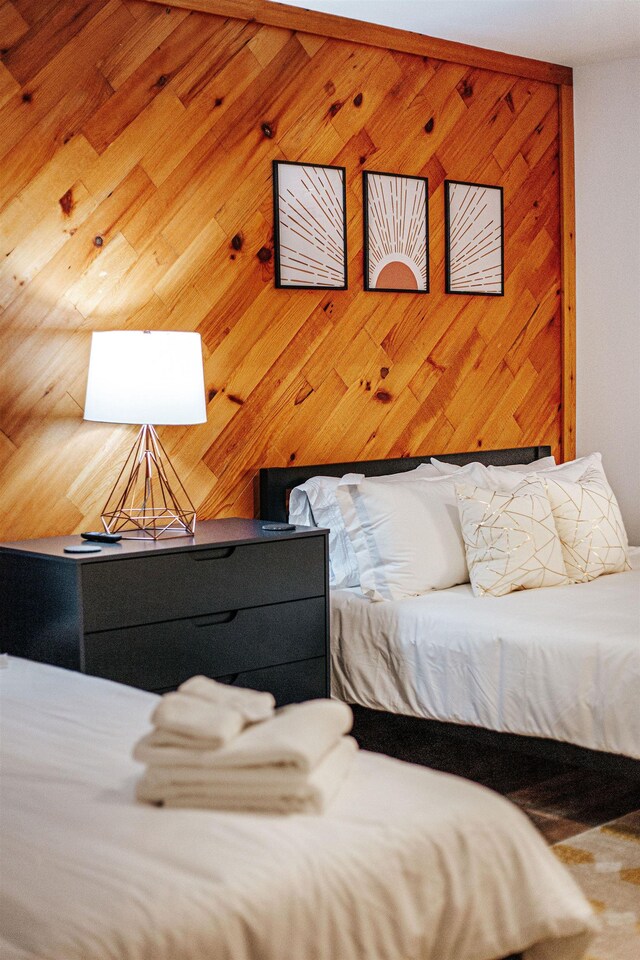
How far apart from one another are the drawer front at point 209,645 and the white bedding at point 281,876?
1100mm

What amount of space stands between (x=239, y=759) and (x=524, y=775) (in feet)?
6.65

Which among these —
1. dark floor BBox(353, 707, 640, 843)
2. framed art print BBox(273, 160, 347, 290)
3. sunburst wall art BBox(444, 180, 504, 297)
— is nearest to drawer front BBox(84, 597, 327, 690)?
dark floor BBox(353, 707, 640, 843)

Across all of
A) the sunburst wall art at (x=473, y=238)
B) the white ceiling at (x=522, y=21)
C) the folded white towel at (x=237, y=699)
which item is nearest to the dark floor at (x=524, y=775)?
the folded white towel at (x=237, y=699)

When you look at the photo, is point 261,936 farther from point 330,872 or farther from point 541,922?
point 541,922

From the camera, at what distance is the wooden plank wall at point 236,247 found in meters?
3.12

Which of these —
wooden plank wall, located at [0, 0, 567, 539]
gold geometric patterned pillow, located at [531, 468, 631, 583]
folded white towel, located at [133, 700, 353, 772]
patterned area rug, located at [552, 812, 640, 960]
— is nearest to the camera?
folded white towel, located at [133, 700, 353, 772]

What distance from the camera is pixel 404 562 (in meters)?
3.24

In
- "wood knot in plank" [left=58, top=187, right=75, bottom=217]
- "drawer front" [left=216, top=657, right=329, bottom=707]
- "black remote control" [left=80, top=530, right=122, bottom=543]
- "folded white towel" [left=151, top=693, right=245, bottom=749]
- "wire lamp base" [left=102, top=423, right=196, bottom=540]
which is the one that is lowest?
"drawer front" [left=216, top=657, right=329, bottom=707]

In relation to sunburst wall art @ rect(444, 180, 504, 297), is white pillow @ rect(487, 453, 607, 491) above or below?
below

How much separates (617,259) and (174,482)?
2.15 meters

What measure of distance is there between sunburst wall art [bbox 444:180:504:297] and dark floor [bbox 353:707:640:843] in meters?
1.68

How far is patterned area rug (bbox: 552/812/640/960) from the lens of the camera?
2170 mm

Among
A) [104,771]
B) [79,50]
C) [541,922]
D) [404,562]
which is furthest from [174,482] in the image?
[541,922]

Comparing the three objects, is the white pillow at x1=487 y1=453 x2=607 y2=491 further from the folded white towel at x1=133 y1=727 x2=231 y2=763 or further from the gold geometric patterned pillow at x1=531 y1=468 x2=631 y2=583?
the folded white towel at x1=133 y1=727 x2=231 y2=763
